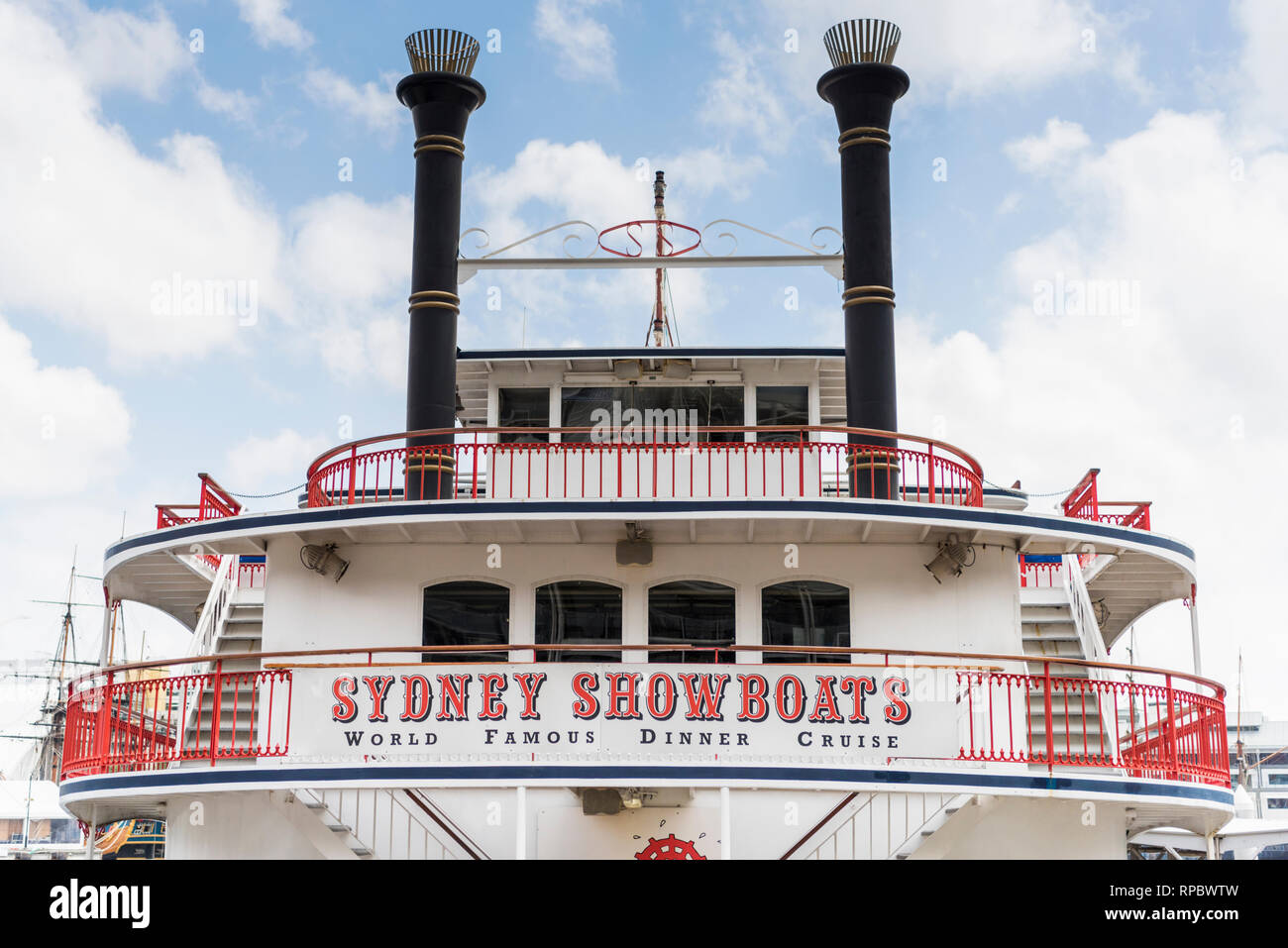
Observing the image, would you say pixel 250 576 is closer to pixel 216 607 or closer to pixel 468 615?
pixel 216 607

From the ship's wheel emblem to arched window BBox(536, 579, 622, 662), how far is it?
2.08m

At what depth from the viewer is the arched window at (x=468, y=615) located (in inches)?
625

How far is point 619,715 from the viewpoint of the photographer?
13.4 m

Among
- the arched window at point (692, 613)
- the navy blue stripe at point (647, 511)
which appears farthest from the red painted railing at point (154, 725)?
the arched window at point (692, 613)

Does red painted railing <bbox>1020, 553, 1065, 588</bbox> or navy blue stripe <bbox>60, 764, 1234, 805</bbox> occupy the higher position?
red painted railing <bbox>1020, 553, 1065, 588</bbox>

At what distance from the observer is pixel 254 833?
15.0m

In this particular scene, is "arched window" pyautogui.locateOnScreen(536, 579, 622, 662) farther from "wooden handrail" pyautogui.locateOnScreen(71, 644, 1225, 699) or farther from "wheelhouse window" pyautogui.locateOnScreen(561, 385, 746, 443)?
"wheelhouse window" pyautogui.locateOnScreen(561, 385, 746, 443)

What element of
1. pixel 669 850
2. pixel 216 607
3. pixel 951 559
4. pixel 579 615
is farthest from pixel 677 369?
pixel 216 607

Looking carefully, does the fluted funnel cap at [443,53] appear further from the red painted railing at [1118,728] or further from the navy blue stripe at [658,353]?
the red painted railing at [1118,728]

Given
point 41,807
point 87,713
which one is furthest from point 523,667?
point 41,807

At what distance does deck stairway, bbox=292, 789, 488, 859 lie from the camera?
48.2ft

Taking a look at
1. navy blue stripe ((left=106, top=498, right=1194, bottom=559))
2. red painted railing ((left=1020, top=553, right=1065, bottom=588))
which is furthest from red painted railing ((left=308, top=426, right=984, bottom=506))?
red painted railing ((left=1020, top=553, right=1065, bottom=588))

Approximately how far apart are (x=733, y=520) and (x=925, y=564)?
246cm

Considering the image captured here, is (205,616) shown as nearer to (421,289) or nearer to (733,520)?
(421,289)
